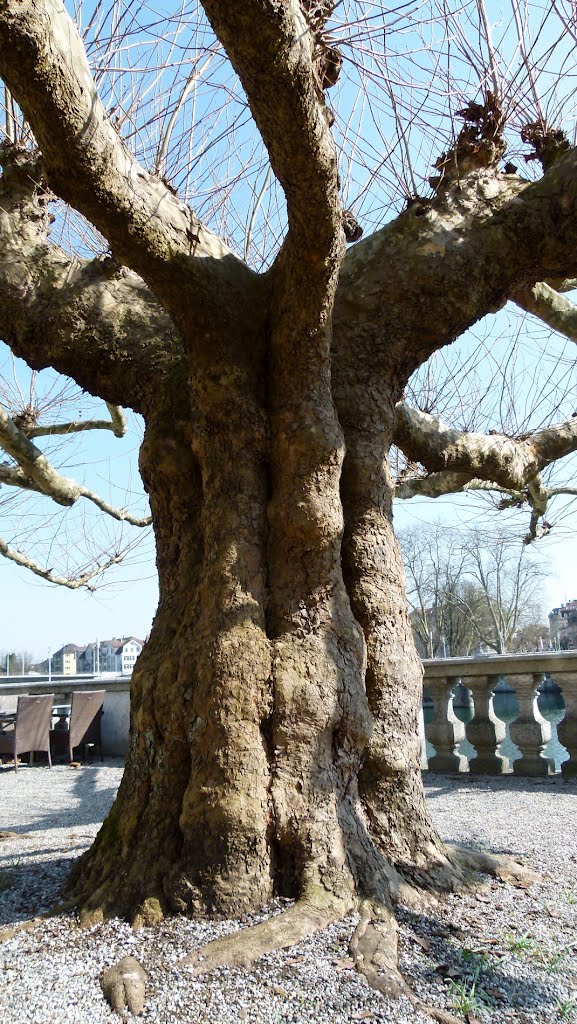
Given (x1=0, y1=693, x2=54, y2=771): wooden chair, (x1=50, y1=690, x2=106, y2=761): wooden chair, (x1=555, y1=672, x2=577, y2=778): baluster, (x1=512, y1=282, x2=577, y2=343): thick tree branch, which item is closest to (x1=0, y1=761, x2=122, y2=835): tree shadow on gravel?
(x1=0, y1=693, x2=54, y2=771): wooden chair

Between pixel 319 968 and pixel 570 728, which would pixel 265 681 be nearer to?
pixel 319 968

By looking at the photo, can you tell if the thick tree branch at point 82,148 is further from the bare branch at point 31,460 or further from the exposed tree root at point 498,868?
the bare branch at point 31,460

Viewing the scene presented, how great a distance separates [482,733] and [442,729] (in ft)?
1.57

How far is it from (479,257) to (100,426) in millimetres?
6293

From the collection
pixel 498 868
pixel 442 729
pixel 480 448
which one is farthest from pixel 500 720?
pixel 498 868

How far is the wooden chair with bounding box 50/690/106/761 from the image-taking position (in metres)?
10.8

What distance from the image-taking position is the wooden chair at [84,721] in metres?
10.8

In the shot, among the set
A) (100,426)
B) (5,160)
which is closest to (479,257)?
(5,160)

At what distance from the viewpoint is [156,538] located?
12.4 ft

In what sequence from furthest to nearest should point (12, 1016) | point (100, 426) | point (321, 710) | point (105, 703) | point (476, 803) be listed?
point (105, 703), point (100, 426), point (476, 803), point (321, 710), point (12, 1016)

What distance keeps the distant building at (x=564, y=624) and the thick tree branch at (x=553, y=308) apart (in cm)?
6894

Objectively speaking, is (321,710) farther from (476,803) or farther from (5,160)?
(476,803)

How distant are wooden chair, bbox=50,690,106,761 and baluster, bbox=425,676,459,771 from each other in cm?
557

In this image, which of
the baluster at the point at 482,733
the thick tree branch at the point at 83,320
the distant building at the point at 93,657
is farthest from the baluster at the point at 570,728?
the distant building at the point at 93,657
